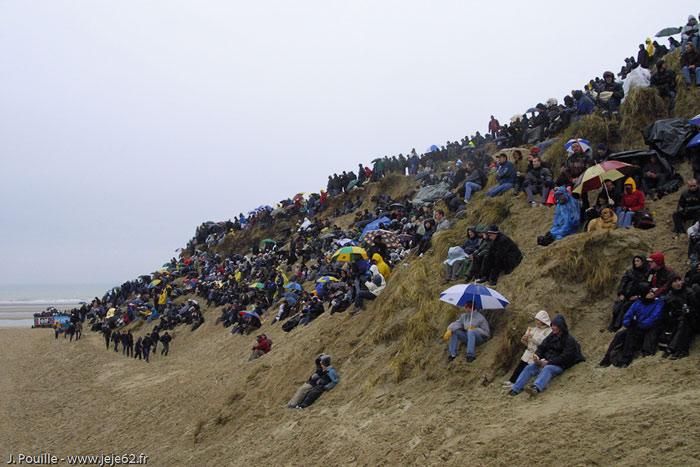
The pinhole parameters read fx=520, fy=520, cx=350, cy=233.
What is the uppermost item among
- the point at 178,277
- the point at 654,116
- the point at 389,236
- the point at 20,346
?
the point at 654,116

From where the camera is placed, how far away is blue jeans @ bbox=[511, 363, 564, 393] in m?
A: 7.34

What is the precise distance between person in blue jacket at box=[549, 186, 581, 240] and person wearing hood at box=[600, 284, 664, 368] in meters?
3.63

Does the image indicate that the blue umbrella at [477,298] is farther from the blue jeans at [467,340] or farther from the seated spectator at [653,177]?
the seated spectator at [653,177]

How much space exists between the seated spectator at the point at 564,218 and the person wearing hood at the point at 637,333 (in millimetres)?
3622

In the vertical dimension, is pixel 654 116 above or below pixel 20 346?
above

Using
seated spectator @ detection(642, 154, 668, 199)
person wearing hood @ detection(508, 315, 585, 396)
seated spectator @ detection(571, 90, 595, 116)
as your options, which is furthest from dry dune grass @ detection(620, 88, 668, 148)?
person wearing hood @ detection(508, 315, 585, 396)

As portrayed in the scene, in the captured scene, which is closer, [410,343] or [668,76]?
[410,343]

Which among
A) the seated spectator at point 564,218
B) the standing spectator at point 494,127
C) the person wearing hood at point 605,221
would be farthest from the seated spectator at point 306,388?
the standing spectator at point 494,127

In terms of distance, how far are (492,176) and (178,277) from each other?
94.0ft

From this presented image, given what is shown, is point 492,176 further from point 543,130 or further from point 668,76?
point 668,76

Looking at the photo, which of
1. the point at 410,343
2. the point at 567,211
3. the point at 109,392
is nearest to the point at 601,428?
the point at 410,343

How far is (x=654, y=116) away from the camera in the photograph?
13.9 metres

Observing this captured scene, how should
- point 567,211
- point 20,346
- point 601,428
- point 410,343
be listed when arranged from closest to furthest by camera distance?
point 601,428 → point 410,343 → point 567,211 → point 20,346

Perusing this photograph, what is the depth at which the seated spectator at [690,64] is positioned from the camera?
13.7 m
